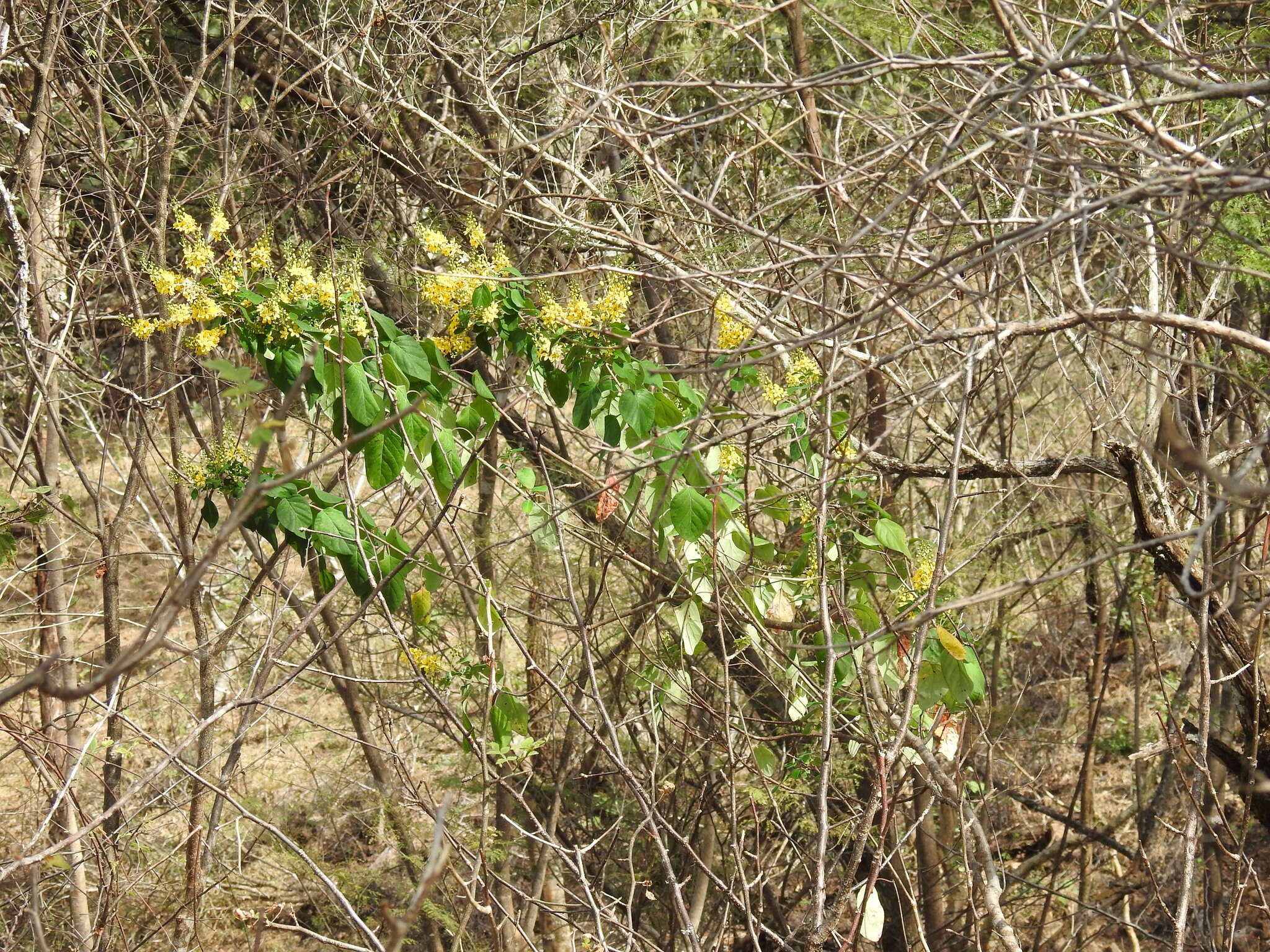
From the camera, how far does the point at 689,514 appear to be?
102 inches

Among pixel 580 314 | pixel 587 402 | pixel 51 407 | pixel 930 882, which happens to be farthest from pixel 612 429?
pixel 930 882

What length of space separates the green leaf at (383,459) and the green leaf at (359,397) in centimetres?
4

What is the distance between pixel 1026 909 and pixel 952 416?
2300 mm

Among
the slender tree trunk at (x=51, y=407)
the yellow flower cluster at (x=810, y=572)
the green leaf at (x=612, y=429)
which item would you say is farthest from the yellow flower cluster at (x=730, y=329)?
the slender tree trunk at (x=51, y=407)

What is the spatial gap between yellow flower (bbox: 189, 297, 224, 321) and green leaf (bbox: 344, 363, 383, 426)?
0.31 meters

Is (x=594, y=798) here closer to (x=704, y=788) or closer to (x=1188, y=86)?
(x=704, y=788)

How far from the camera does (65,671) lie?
3191mm

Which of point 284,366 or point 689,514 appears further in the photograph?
point 689,514

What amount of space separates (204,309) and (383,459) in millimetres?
493

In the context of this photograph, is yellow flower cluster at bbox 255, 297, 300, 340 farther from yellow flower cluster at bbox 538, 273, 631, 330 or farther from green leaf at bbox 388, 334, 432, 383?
yellow flower cluster at bbox 538, 273, 631, 330

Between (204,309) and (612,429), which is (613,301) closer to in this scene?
(612,429)

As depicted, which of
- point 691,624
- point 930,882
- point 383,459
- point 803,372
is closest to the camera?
point 383,459

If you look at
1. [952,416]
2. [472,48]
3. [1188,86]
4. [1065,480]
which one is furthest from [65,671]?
[1065,480]

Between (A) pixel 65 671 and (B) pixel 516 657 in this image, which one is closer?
(A) pixel 65 671
